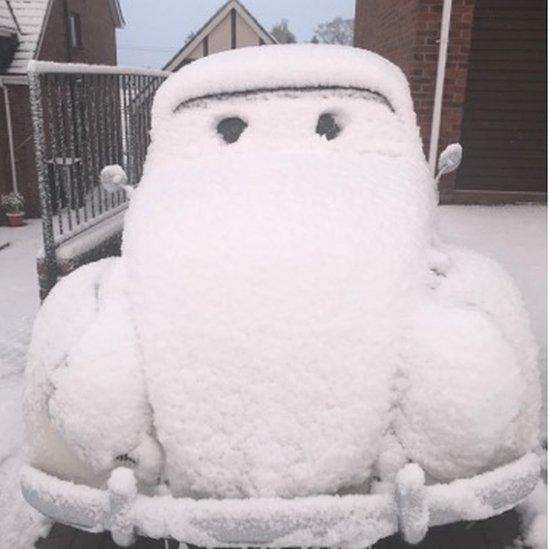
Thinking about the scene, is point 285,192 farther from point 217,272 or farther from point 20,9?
point 20,9

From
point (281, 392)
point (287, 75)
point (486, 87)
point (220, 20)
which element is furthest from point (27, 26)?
point (281, 392)

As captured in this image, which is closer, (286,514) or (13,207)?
(286,514)

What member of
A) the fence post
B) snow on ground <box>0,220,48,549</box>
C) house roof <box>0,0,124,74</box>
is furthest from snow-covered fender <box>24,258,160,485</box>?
house roof <box>0,0,124,74</box>

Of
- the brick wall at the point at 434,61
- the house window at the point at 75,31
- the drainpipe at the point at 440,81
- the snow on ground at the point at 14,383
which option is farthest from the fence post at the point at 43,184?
the house window at the point at 75,31

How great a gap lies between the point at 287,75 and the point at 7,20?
12.5 metres

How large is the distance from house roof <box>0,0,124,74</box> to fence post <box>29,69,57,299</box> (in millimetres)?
9752

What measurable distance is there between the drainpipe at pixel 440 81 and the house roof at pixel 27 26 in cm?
898

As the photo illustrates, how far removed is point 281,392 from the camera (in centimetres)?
201

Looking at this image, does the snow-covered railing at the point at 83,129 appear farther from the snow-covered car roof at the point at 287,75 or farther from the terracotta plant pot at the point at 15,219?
the terracotta plant pot at the point at 15,219

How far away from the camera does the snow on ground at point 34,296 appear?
9.08ft

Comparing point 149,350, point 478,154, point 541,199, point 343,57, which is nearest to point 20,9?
point 478,154

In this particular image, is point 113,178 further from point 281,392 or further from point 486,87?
point 486,87

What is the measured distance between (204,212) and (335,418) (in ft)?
2.97

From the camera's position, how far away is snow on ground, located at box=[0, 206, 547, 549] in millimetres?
2767
